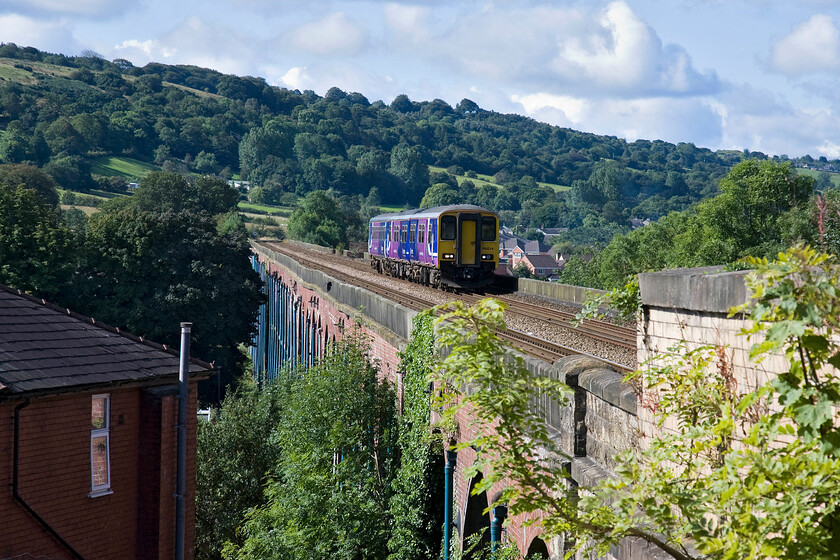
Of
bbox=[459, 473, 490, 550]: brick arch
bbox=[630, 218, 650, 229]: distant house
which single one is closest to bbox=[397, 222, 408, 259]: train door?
bbox=[459, 473, 490, 550]: brick arch

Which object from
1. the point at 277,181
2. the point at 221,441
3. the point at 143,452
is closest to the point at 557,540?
Result: the point at 143,452

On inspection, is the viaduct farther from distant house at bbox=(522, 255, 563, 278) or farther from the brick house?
distant house at bbox=(522, 255, 563, 278)

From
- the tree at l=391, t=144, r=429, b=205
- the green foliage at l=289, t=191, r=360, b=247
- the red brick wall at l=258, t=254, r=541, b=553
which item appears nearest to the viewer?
the red brick wall at l=258, t=254, r=541, b=553

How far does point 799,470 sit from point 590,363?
3363 millimetres

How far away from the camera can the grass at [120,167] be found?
113 meters

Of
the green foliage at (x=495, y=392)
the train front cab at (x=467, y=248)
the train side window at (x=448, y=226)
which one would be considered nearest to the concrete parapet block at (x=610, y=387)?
the green foliage at (x=495, y=392)

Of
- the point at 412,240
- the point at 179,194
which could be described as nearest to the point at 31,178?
the point at 179,194

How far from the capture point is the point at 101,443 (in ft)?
37.1

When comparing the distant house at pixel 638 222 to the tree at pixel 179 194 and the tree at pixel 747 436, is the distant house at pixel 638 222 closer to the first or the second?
the tree at pixel 179 194

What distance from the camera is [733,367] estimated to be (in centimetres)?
382

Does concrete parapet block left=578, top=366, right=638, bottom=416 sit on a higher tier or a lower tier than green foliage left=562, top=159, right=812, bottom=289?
lower

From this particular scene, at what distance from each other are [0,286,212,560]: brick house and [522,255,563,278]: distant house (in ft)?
369

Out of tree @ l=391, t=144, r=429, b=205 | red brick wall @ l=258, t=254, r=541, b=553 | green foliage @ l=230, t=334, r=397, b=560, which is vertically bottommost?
green foliage @ l=230, t=334, r=397, b=560

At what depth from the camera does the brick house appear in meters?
9.95
